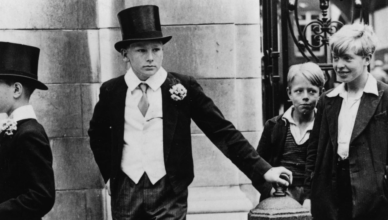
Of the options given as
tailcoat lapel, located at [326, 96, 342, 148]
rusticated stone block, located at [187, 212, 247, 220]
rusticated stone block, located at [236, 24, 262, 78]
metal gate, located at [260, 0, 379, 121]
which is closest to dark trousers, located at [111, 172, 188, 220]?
tailcoat lapel, located at [326, 96, 342, 148]

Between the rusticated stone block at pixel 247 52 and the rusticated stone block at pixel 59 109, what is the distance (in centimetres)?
158

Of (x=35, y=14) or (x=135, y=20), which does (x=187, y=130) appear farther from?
(x=35, y=14)

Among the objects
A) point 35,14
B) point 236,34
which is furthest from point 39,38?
point 236,34

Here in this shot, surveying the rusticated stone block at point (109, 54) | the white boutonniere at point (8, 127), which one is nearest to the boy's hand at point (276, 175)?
the white boutonniere at point (8, 127)

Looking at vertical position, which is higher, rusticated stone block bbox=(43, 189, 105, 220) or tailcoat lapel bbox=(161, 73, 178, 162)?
tailcoat lapel bbox=(161, 73, 178, 162)

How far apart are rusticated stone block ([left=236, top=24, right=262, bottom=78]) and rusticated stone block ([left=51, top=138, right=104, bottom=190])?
64.6 inches

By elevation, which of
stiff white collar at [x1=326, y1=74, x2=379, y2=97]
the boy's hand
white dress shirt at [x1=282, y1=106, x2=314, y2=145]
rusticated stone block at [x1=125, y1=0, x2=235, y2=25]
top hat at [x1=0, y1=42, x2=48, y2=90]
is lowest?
the boy's hand

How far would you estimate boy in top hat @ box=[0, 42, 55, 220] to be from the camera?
414 centimetres

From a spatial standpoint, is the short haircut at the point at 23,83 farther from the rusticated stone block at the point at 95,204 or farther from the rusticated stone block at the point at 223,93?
the rusticated stone block at the point at 95,204

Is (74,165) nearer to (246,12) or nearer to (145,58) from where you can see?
(246,12)

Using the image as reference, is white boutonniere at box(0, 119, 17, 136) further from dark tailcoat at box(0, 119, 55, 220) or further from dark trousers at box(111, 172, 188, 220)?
dark trousers at box(111, 172, 188, 220)

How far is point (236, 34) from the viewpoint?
7.07 meters

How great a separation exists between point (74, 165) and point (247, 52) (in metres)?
1.97

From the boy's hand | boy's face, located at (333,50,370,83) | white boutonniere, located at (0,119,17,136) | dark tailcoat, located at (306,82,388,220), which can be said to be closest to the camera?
white boutonniere, located at (0,119,17,136)
